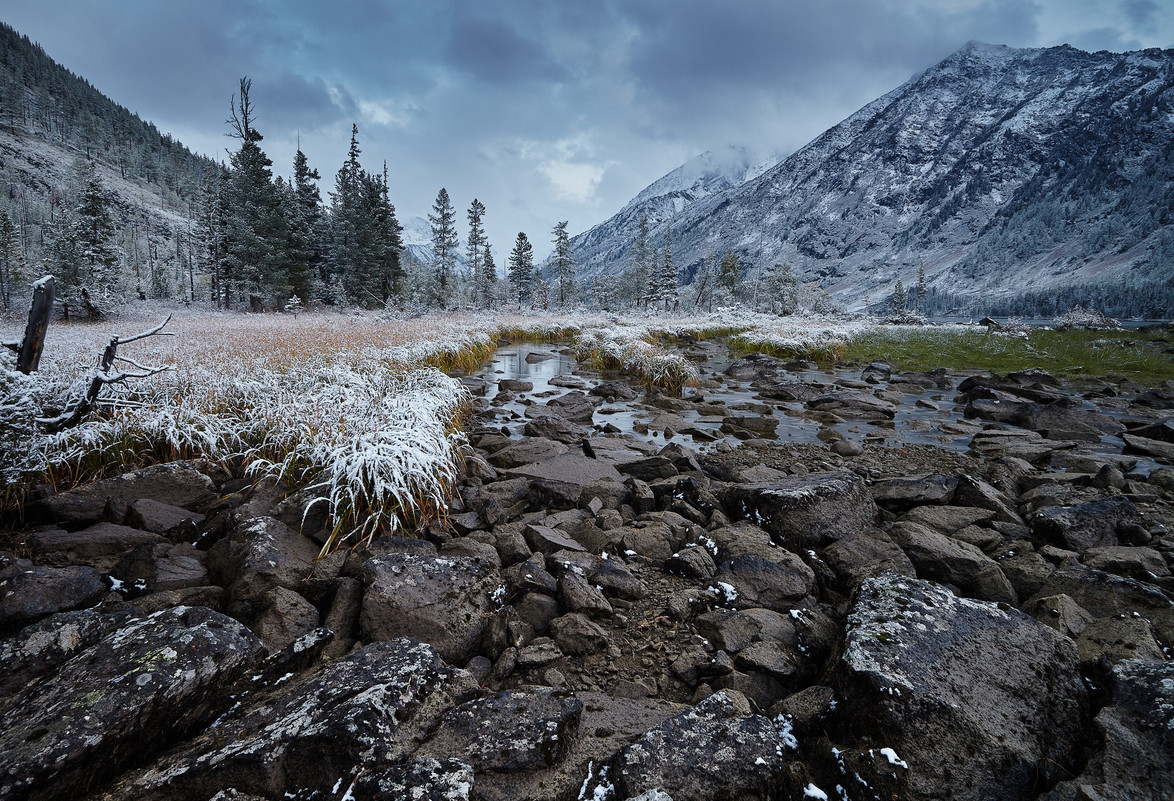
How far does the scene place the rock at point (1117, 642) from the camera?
2.50 meters

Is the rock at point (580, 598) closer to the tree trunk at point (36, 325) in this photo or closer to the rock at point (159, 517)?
the rock at point (159, 517)

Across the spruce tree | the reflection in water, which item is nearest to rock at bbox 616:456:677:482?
the reflection in water

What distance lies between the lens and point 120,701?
186 centimetres

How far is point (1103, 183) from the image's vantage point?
153 m

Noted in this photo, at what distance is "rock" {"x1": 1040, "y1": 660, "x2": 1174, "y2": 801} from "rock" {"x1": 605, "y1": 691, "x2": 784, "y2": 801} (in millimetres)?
956

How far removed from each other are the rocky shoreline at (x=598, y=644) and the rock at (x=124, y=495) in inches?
0.8

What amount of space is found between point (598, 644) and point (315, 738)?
63.0 inches

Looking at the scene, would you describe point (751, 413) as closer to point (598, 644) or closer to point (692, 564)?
point (692, 564)

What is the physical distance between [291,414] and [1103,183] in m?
236

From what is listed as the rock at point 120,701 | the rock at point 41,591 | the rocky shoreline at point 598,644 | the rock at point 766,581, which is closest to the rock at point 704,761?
the rocky shoreline at point 598,644

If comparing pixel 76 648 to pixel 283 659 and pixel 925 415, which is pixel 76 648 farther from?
Result: pixel 925 415

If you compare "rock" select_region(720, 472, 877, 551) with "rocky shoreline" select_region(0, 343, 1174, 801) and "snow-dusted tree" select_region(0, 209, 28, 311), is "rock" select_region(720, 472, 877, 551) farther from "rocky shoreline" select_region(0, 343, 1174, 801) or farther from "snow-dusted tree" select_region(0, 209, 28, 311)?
"snow-dusted tree" select_region(0, 209, 28, 311)

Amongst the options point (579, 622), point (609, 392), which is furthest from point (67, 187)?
point (579, 622)

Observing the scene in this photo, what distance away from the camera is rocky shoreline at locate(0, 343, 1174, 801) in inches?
71.4
